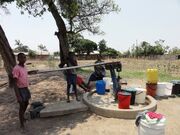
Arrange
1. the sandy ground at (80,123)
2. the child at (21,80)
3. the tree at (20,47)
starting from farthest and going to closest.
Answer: the tree at (20,47)
the sandy ground at (80,123)
the child at (21,80)

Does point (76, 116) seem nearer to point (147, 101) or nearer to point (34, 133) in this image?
point (34, 133)

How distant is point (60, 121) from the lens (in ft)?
22.4

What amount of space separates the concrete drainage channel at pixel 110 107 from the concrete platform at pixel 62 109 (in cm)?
27

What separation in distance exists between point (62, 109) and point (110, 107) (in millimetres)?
1206

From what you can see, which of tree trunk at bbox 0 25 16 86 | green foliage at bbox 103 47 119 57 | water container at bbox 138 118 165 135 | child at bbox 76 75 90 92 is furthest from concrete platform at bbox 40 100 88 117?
green foliage at bbox 103 47 119 57

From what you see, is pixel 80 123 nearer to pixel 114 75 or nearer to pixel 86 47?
pixel 114 75

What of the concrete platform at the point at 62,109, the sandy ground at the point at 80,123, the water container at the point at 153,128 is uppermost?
the water container at the point at 153,128

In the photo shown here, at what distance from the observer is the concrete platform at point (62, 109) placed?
6998 mm

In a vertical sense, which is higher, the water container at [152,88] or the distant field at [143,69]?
the water container at [152,88]

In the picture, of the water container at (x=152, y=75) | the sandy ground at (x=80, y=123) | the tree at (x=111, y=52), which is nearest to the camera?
the sandy ground at (x=80, y=123)

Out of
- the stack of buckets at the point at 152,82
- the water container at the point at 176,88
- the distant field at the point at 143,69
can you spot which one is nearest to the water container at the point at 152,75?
the stack of buckets at the point at 152,82

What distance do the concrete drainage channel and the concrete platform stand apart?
27 cm

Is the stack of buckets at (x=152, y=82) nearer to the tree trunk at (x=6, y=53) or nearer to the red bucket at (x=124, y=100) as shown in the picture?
the red bucket at (x=124, y=100)

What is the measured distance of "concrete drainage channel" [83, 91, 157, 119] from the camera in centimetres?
681
